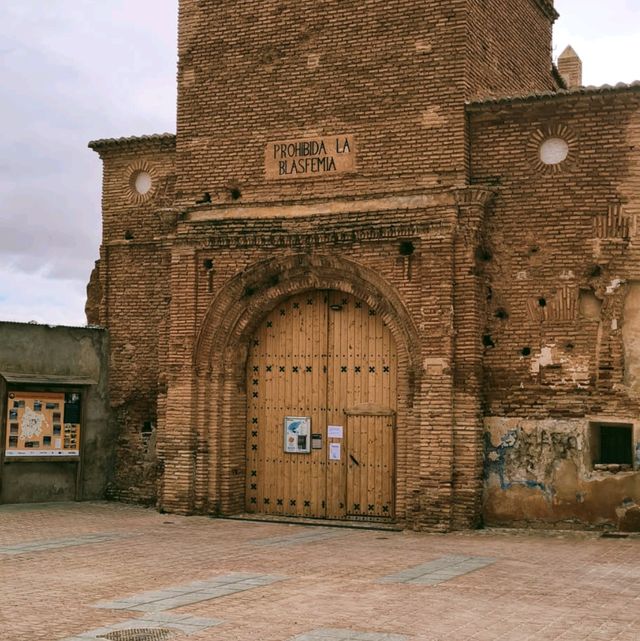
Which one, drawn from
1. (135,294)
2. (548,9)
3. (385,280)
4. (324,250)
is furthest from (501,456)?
(548,9)

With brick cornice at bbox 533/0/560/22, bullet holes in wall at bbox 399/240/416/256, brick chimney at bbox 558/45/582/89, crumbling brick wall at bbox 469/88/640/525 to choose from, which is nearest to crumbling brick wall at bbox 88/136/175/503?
bullet holes in wall at bbox 399/240/416/256

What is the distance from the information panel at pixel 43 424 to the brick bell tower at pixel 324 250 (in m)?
1.18

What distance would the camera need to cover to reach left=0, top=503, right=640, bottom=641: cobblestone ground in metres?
7.90

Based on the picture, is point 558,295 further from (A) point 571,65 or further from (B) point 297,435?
(A) point 571,65

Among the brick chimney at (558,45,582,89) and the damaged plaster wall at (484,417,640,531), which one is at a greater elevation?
the brick chimney at (558,45,582,89)

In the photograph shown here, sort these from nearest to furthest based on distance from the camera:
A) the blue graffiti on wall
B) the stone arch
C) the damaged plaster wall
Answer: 1. the damaged plaster wall
2. the blue graffiti on wall
3. the stone arch

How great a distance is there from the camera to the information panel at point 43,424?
1661cm

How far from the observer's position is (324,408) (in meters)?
15.6

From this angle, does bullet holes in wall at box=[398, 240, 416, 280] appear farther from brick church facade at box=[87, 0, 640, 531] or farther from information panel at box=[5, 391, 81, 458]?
information panel at box=[5, 391, 81, 458]

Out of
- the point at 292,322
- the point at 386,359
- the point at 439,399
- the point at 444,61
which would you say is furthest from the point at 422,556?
the point at 444,61

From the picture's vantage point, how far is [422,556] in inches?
467

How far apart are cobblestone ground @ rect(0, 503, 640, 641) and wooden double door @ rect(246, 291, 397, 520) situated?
106 centimetres

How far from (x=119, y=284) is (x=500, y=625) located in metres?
11.7

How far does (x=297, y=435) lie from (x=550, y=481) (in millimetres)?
4042
